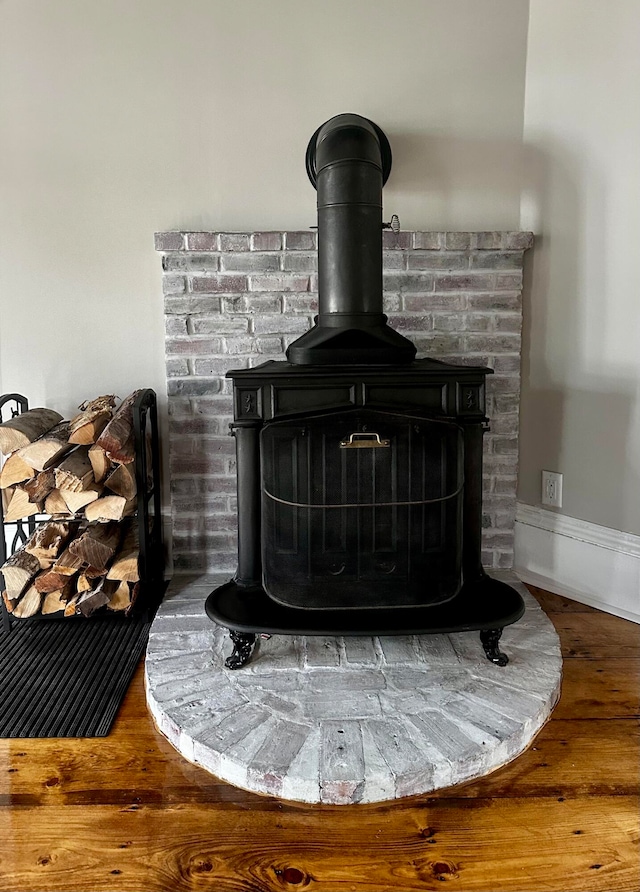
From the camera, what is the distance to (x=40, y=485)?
2.14 m

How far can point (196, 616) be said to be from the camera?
2156 mm

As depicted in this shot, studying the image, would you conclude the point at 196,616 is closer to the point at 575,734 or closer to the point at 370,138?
the point at 575,734

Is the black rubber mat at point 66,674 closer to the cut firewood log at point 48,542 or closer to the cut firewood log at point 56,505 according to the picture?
the cut firewood log at point 48,542

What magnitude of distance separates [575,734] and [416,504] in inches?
27.1

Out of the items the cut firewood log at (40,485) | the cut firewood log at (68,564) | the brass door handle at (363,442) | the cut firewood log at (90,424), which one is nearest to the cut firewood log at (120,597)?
the cut firewood log at (68,564)

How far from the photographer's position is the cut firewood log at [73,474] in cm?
210

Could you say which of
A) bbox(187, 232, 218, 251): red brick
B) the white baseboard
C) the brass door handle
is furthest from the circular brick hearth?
bbox(187, 232, 218, 251): red brick

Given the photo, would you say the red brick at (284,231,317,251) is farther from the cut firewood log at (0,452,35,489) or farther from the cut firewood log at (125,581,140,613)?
the cut firewood log at (125,581,140,613)

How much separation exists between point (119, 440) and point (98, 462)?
128mm

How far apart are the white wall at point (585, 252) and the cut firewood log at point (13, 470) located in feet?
5.76

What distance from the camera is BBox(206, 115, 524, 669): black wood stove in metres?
1.88

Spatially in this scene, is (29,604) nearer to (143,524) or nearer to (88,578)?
(88,578)

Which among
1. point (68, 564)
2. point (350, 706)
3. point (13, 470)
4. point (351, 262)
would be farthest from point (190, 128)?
point (350, 706)

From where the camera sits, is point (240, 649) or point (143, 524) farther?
point (143, 524)
